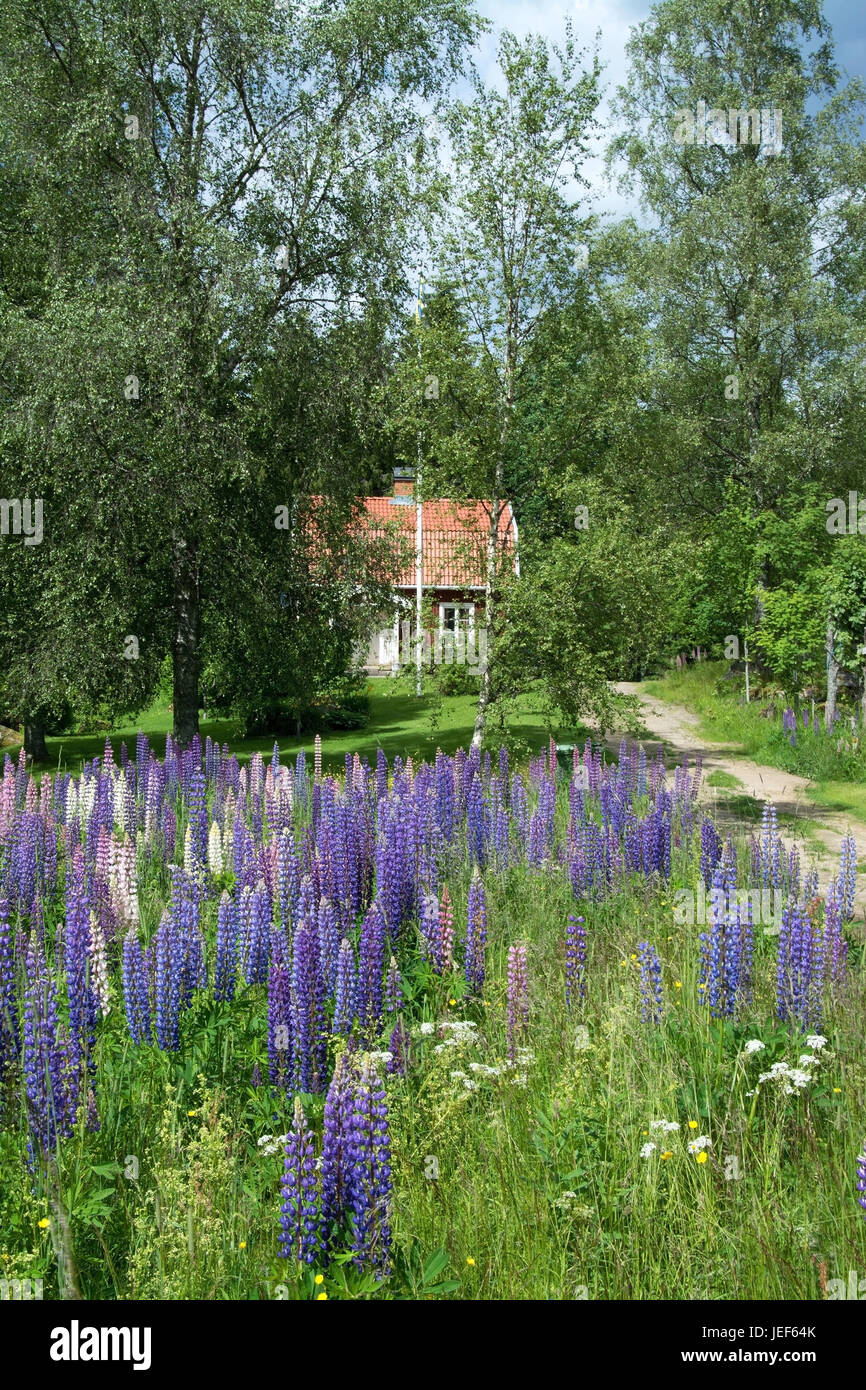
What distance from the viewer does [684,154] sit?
3091cm

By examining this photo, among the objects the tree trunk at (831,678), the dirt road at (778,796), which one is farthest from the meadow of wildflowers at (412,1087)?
the tree trunk at (831,678)

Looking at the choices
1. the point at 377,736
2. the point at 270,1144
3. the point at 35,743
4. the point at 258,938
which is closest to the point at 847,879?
the point at 258,938

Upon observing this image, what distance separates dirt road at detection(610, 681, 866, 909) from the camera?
10945 millimetres

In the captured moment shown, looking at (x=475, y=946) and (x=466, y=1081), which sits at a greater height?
(x=475, y=946)

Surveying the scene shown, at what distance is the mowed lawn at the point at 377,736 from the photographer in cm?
1992

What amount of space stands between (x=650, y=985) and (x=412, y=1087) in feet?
3.81

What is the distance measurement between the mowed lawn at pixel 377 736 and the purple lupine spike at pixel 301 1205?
44.0ft

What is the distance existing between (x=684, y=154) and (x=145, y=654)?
22.4 meters

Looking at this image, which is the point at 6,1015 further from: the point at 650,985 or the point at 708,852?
the point at 708,852

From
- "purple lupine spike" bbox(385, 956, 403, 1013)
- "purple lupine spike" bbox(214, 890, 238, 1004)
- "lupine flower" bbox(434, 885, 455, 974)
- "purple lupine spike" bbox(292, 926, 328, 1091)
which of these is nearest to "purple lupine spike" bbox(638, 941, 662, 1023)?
"purple lupine spike" bbox(385, 956, 403, 1013)

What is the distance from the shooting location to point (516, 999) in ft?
16.1

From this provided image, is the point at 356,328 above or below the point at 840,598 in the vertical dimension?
above
